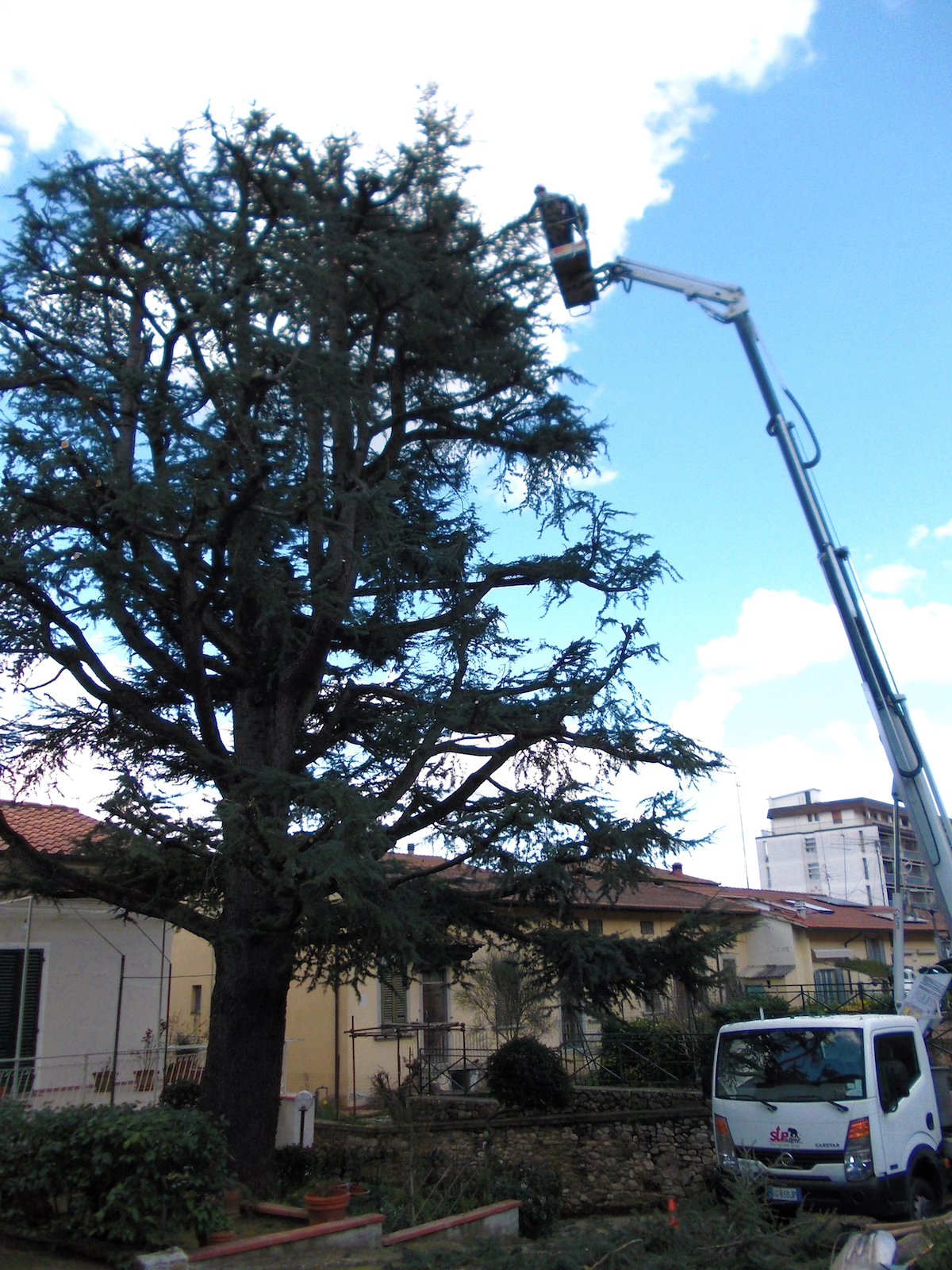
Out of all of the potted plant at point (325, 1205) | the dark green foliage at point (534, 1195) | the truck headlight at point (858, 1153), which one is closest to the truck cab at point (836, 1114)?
the truck headlight at point (858, 1153)

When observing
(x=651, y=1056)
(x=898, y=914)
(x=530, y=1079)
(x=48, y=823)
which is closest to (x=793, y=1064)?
(x=898, y=914)

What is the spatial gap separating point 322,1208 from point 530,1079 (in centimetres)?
820

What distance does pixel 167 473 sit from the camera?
902cm

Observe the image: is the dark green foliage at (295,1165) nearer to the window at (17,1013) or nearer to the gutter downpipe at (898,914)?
the window at (17,1013)

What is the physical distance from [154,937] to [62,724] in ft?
23.8

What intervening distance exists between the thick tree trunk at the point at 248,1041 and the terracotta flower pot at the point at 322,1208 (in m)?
1.19

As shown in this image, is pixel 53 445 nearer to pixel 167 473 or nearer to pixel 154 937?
pixel 167 473

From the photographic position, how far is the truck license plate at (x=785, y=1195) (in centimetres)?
908

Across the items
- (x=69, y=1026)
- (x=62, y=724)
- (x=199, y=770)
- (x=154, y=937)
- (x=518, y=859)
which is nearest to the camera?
(x=518, y=859)

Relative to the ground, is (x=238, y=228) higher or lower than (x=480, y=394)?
higher

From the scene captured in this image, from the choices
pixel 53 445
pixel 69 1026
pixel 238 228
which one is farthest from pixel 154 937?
pixel 238 228

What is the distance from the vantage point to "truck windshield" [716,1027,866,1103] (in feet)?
31.3

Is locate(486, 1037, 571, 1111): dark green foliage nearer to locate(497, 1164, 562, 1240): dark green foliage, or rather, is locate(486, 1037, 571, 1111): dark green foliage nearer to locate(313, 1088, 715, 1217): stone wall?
locate(313, 1088, 715, 1217): stone wall

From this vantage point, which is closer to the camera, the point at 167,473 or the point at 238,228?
the point at 167,473
